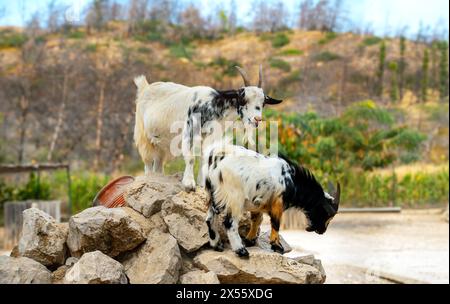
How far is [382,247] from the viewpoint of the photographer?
12609mm

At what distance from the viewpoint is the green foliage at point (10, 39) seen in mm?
36469

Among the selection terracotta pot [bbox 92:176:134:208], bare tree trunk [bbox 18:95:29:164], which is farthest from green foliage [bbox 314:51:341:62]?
terracotta pot [bbox 92:176:134:208]

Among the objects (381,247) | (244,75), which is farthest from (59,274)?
(381,247)

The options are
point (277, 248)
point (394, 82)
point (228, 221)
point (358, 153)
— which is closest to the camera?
point (228, 221)

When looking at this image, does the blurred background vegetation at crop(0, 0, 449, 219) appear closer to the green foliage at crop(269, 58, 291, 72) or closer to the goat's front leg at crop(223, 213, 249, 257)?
the green foliage at crop(269, 58, 291, 72)

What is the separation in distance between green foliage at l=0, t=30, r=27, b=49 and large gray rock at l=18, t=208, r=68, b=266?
35.3m

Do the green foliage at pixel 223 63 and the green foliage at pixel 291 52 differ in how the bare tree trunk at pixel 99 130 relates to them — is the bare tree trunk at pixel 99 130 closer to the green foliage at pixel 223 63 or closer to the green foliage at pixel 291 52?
the green foliage at pixel 223 63

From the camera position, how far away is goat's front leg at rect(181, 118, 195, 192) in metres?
3.58

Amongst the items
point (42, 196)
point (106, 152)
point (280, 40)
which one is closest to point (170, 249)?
point (42, 196)

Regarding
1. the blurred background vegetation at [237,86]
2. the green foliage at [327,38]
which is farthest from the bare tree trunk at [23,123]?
the green foliage at [327,38]

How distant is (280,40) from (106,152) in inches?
966

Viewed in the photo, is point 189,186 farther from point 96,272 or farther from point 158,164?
point 96,272

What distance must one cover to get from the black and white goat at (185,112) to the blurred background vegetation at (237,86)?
14.0 feet

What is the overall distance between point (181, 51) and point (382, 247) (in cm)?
3015
